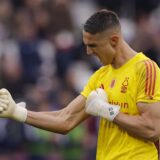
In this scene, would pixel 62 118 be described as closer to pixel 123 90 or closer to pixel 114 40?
pixel 123 90

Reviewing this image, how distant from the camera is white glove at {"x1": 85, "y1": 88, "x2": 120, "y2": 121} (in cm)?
802

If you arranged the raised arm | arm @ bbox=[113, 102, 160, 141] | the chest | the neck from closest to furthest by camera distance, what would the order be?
arm @ bbox=[113, 102, 160, 141] → the chest → the neck → the raised arm

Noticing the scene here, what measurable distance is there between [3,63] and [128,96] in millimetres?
5355

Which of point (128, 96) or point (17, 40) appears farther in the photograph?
point (17, 40)

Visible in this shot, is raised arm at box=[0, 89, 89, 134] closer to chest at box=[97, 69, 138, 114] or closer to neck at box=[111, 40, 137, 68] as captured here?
chest at box=[97, 69, 138, 114]

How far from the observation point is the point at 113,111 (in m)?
8.01

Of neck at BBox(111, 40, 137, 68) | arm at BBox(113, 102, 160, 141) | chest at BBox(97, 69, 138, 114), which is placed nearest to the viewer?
arm at BBox(113, 102, 160, 141)

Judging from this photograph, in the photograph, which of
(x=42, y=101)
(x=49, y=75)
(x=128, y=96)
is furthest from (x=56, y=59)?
(x=128, y=96)

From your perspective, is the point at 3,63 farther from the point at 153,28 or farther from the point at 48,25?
the point at 153,28

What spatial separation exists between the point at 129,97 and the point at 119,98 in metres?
0.11

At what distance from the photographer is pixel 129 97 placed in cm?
811

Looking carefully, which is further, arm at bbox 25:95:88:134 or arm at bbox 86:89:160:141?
arm at bbox 25:95:88:134

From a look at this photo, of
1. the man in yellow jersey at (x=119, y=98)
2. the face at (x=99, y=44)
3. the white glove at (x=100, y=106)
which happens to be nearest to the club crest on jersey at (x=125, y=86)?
the man in yellow jersey at (x=119, y=98)

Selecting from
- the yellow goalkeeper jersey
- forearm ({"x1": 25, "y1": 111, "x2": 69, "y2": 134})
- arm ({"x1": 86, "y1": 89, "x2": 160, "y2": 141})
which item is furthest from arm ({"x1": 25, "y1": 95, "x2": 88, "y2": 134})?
arm ({"x1": 86, "y1": 89, "x2": 160, "y2": 141})
